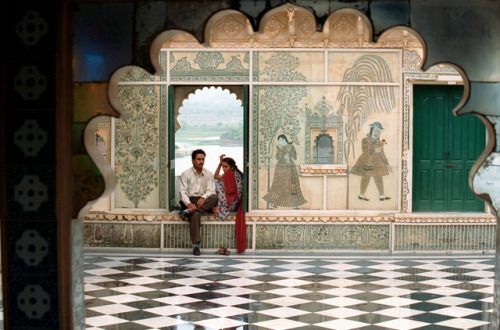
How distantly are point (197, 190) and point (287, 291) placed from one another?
3.07 m

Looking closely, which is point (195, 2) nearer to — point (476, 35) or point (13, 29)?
point (13, 29)

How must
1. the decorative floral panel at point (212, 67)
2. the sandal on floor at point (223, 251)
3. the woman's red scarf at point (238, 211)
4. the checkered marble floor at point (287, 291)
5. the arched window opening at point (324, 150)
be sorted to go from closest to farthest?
the checkered marble floor at point (287, 291) → the sandal on floor at point (223, 251) → the woman's red scarf at point (238, 211) → the decorative floral panel at point (212, 67) → the arched window opening at point (324, 150)

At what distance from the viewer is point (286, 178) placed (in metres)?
11.0

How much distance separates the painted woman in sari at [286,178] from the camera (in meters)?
11.0

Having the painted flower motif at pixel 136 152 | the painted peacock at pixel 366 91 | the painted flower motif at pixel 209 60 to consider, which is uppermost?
the painted flower motif at pixel 209 60

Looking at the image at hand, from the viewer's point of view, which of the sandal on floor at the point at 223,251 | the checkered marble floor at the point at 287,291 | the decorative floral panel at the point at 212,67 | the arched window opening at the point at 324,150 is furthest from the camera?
the arched window opening at the point at 324,150

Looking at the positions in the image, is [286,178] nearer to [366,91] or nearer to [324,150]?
[324,150]

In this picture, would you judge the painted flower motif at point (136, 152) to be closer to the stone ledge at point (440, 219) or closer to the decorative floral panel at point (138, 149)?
the decorative floral panel at point (138, 149)

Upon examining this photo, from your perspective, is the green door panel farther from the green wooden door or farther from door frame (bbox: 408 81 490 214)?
the green wooden door

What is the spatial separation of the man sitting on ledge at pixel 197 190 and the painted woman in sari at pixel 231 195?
112mm

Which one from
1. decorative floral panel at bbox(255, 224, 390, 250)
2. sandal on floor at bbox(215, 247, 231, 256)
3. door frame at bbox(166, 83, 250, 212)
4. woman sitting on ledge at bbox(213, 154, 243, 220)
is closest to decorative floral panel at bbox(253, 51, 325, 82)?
door frame at bbox(166, 83, 250, 212)

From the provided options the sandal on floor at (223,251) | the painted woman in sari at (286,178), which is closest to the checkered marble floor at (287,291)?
the sandal on floor at (223,251)

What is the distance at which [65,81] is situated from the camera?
13.7 ft

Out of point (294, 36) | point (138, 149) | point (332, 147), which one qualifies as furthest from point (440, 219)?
point (138, 149)
